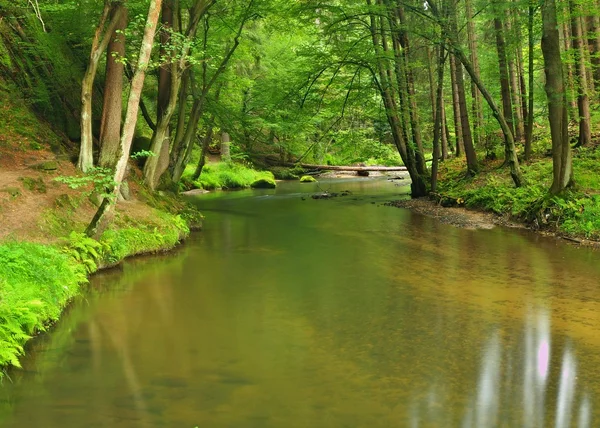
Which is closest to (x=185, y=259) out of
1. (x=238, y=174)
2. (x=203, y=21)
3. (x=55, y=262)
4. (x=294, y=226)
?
(x=55, y=262)

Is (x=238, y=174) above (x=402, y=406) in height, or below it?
above

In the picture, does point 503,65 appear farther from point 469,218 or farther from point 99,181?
point 99,181

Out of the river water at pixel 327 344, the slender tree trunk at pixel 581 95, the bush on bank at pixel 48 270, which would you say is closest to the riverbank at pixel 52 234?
the bush on bank at pixel 48 270

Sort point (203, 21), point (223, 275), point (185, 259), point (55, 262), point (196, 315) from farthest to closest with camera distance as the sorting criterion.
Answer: point (203, 21) → point (185, 259) → point (223, 275) → point (55, 262) → point (196, 315)

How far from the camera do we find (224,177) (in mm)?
30688

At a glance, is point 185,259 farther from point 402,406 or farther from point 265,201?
point 265,201

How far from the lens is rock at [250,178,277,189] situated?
3105cm

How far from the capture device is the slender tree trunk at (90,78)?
11.6 m

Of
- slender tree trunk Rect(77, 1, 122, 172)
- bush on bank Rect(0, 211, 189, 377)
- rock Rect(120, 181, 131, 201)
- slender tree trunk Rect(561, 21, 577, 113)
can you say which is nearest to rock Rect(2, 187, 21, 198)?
slender tree trunk Rect(77, 1, 122, 172)

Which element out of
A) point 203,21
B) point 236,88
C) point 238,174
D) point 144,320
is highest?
point 203,21

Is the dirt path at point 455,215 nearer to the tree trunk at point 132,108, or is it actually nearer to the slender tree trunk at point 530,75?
the slender tree trunk at point 530,75

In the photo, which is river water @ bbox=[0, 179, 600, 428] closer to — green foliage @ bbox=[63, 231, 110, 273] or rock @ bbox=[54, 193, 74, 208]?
green foliage @ bbox=[63, 231, 110, 273]

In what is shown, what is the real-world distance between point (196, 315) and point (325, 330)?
1989 millimetres

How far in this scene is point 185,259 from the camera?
38.1 ft
